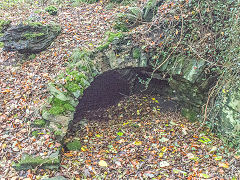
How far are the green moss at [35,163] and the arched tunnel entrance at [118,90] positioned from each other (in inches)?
87.6

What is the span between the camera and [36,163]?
3.44 meters

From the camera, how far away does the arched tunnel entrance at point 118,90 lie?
19.8 ft

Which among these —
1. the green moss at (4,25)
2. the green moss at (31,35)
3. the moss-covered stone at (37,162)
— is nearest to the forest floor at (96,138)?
the moss-covered stone at (37,162)

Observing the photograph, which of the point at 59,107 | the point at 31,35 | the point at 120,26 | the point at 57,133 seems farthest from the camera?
the point at 120,26

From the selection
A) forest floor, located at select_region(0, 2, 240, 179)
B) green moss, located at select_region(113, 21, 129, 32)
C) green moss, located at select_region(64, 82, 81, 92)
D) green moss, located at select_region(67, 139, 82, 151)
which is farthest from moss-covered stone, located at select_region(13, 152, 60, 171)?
green moss, located at select_region(113, 21, 129, 32)

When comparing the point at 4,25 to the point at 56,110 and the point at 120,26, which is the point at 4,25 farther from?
the point at 56,110

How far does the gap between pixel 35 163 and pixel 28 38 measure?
3.55 m

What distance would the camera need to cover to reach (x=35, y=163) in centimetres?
344

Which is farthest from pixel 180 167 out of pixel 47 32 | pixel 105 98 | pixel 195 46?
pixel 47 32

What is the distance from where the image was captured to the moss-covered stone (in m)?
3.42

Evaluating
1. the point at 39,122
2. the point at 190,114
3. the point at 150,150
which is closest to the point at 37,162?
the point at 39,122

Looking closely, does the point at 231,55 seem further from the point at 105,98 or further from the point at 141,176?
the point at 105,98

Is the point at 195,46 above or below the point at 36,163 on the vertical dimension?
above

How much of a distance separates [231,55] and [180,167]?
2495 millimetres
